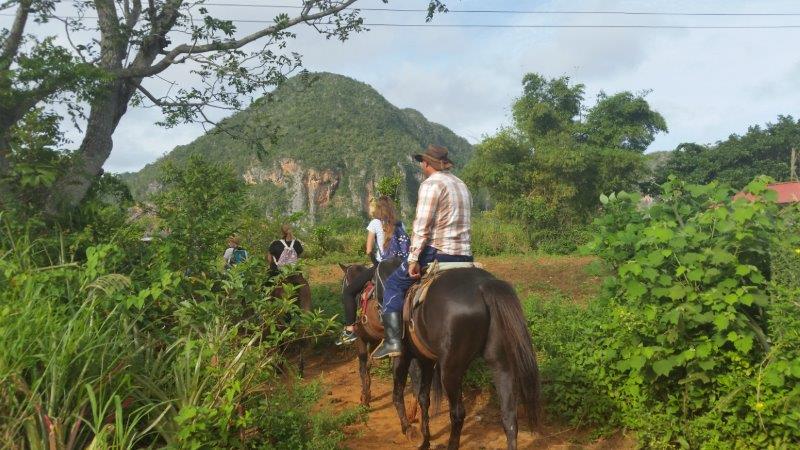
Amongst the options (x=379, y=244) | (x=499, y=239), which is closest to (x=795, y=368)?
(x=379, y=244)

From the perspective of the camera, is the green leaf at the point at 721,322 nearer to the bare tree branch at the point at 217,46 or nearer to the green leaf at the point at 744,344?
the green leaf at the point at 744,344

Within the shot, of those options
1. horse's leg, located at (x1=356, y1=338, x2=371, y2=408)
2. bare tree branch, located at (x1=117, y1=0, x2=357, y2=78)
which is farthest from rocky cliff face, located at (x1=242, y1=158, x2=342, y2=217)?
horse's leg, located at (x1=356, y1=338, x2=371, y2=408)

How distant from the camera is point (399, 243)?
21.4ft

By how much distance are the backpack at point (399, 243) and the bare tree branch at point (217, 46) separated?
4.46 metres

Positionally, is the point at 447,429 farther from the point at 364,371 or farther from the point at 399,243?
the point at 399,243

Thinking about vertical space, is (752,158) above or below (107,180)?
above

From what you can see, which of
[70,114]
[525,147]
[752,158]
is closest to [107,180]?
[70,114]

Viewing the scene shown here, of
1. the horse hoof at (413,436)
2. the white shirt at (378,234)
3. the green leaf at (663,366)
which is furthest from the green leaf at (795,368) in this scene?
the white shirt at (378,234)

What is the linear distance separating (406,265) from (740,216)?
8.35 feet

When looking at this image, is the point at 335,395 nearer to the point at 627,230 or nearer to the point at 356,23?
the point at 627,230

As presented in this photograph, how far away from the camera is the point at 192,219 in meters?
5.23

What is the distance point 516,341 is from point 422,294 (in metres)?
0.95

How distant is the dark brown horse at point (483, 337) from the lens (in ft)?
14.2

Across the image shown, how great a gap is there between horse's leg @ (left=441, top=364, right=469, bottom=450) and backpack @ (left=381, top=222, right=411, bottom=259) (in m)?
1.94
